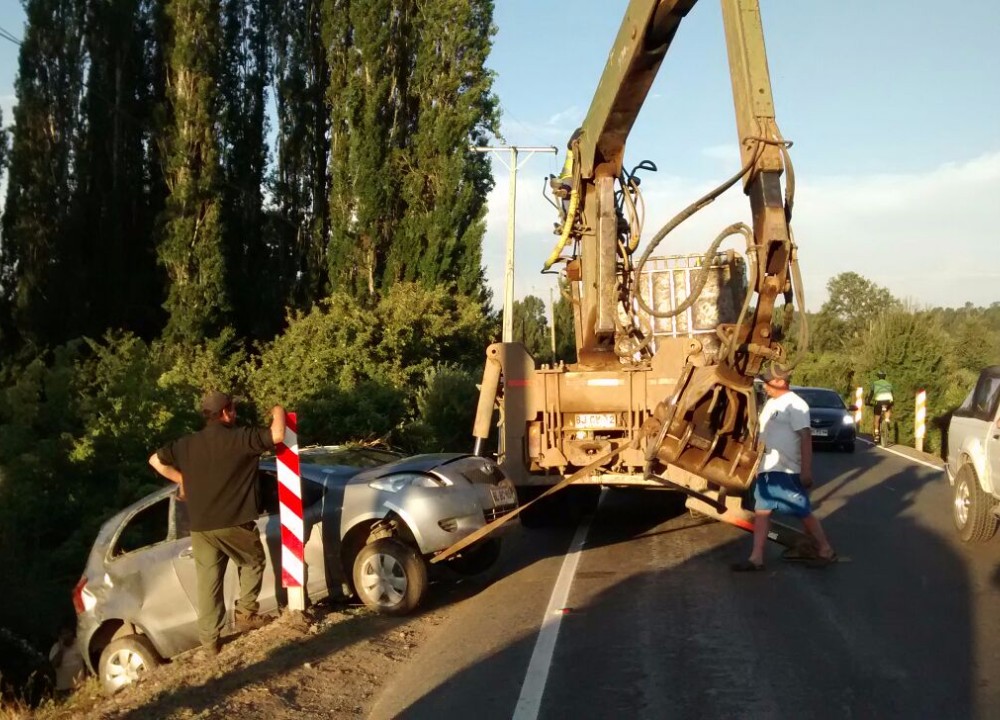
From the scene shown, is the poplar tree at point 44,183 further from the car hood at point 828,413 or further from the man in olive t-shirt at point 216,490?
the car hood at point 828,413

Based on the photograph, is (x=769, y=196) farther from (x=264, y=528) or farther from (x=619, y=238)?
(x=264, y=528)

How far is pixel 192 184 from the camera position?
81.4ft

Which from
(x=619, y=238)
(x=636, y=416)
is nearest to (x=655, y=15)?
(x=619, y=238)

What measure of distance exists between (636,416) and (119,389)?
7.78 m

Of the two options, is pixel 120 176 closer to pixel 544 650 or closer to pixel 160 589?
pixel 160 589

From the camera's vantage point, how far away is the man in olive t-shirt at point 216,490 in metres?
7.45

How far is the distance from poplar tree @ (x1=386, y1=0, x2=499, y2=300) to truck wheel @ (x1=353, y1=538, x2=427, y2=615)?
72.5ft

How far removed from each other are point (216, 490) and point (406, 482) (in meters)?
1.72

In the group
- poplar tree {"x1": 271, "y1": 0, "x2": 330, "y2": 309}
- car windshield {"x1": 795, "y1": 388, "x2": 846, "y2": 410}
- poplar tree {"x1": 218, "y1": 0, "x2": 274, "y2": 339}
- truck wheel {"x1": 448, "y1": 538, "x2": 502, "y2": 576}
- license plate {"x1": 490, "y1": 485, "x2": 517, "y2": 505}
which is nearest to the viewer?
license plate {"x1": 490, "y1": 485, "x2": 517, "y2": 505}

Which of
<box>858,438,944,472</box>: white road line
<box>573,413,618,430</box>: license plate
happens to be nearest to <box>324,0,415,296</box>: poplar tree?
<box>858,438,944,472</box>: white road line

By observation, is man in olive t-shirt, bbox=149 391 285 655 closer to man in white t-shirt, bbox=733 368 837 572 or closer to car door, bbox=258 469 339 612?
car door, bbox=258 469 339 612

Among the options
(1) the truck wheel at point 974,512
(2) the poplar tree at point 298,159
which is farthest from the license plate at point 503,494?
(2) the poplar tree at point 298,159

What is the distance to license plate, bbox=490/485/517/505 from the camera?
927 centimetres

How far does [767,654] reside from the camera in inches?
261
